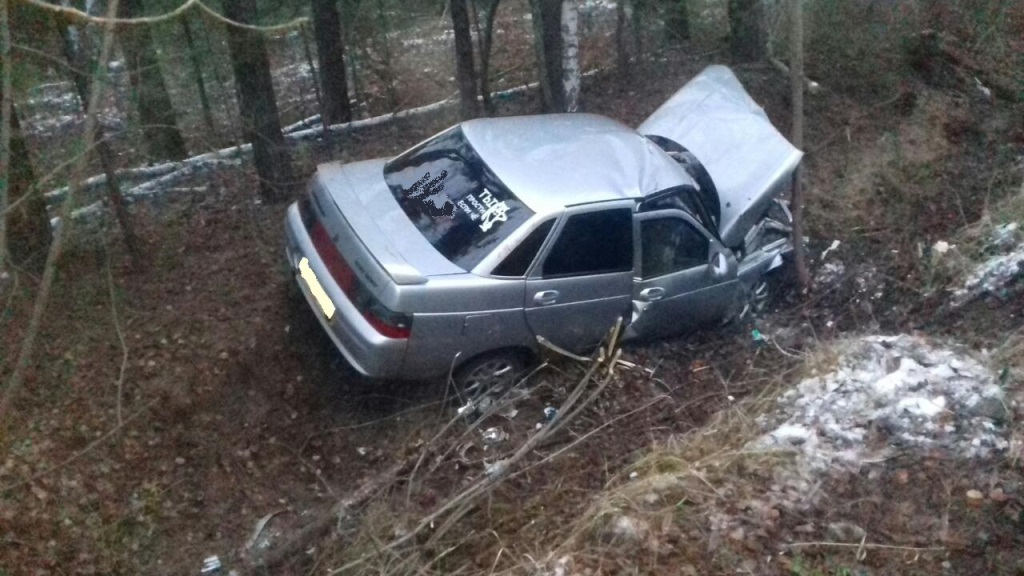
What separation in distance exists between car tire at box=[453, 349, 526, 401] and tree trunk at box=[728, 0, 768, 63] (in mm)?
6216

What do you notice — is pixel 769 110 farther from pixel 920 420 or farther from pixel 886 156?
pixel 920 420

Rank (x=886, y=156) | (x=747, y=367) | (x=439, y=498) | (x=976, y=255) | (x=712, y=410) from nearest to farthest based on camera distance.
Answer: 1. (x=439, y=498)
2. (x=712, y=410)
3. (x=747, y=367)
4. (x=976, y=255)
5. (x=886, y=156)

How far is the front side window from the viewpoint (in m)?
6.07

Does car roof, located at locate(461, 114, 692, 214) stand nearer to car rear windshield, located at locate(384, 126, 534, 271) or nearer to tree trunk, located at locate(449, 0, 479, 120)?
car rear windshield, located at locate(384, 126, 534, 271)

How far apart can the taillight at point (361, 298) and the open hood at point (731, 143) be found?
278 cm

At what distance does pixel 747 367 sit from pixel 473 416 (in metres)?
2.22

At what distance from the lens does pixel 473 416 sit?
5.76 metres

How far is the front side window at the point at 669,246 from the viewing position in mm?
6066

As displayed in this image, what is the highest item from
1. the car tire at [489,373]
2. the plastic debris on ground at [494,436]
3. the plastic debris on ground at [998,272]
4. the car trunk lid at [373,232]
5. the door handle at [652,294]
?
the car trunk lid at [373,232]

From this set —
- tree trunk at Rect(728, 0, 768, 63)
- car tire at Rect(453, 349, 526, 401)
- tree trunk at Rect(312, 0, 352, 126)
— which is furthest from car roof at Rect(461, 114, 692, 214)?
tree trunk at Rect(728, 0, 768, 63)

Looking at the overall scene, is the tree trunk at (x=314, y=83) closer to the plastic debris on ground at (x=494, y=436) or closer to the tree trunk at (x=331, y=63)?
the tree trunk at (x=331, y=63)

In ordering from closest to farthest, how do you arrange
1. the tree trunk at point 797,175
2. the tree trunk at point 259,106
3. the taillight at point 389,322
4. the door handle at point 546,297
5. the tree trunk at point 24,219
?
the taillight at point 389,322, the door handle at point 546,297, the tree trunk at point 24,219, the tree trunk at point 797,175, the tree trunk at point 259,106

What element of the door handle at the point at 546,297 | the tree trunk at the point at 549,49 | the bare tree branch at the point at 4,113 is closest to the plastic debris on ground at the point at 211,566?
the bare tree branch at the point at 4,113

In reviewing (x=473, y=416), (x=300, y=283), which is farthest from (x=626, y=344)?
(x=300, y=283)
